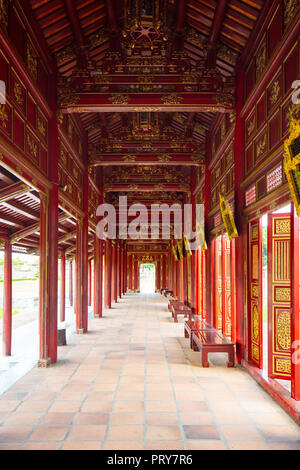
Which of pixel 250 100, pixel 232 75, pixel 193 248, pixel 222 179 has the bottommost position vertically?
pixel 193 248

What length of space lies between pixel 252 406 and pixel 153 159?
743 centimetres

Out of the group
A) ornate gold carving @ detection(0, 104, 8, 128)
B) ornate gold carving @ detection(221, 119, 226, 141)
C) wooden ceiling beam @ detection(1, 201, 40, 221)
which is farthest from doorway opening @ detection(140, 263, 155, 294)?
ornate gold carving @ detection(0, 104, 8, 128)

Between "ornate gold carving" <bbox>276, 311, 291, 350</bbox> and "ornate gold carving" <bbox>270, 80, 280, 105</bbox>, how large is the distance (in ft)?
9.21

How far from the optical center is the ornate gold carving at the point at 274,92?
15.4ft

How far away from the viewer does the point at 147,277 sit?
30828 millimetres

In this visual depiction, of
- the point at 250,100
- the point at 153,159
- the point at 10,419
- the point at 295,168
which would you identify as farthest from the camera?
the point at 153,159

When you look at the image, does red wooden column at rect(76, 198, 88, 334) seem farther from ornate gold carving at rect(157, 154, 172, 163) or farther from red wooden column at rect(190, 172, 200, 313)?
red wooden column at rect(190, 172, 200, 313)

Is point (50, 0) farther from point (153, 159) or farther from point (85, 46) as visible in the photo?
point (153, 159)

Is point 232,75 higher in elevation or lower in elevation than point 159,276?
higher

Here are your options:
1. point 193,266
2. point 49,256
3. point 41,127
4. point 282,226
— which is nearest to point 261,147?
point 282,226

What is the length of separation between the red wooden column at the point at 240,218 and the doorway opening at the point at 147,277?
24443mm

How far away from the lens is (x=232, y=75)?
655 centimetres
